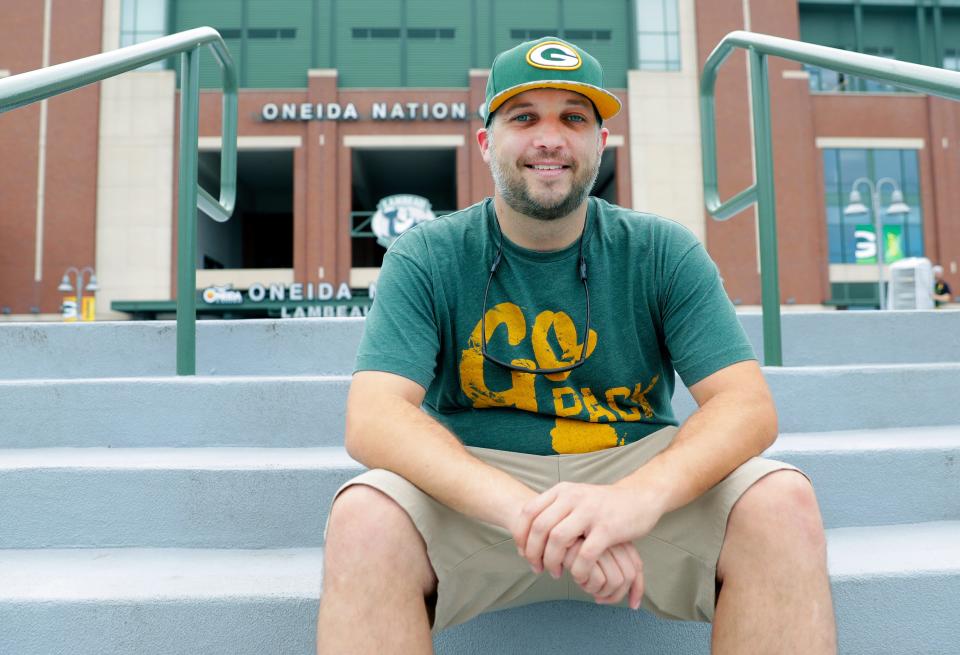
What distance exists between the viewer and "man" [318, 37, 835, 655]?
1152 mm

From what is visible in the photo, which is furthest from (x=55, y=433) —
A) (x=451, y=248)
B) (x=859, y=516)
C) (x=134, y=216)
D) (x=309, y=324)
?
(x=134, y=216)

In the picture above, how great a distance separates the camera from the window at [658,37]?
21266mm

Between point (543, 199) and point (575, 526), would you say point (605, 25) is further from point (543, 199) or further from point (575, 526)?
point (575, 526)

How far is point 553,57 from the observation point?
158 centimetres

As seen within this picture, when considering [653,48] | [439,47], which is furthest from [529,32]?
[653,48]

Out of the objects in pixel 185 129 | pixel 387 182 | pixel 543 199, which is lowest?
pixel 543 199

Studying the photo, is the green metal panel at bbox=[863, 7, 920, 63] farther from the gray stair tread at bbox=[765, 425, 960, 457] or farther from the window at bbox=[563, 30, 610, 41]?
the gray stair tread at bbox=[765, 425, 960, 457]

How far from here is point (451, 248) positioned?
1.65 meters

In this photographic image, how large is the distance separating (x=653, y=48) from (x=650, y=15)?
1.03 m

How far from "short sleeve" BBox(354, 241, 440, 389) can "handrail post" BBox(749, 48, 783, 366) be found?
1.52 metres

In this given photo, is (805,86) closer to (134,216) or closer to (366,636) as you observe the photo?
(134,216)

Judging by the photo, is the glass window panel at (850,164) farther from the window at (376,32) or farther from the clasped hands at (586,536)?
the clasped hands at (586,536)

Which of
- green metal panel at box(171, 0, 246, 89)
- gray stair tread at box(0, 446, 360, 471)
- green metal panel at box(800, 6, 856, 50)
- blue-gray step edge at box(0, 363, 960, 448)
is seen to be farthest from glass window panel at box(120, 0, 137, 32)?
gray stair tread at box(0, 446, 360, 471)

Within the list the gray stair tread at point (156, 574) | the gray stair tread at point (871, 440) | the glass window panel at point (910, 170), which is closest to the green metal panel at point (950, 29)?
the glass window panel at point (910, 170)
